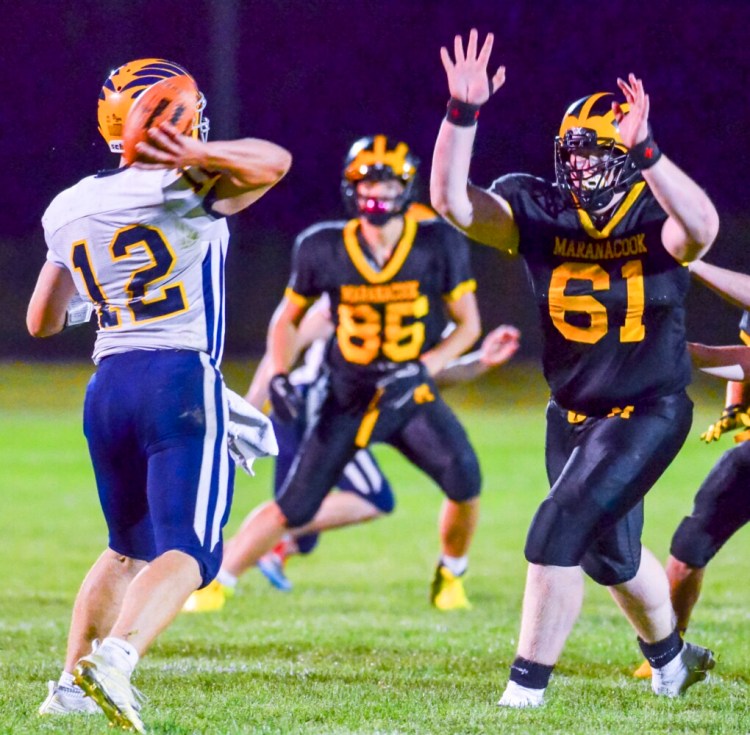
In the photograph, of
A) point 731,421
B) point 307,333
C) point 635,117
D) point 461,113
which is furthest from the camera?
A: point 307,333

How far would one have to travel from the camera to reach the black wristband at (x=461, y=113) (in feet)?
12.8

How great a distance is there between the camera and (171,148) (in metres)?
3.57

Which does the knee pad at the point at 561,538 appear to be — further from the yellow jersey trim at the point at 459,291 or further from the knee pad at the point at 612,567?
the yellow jersey trim at the point at 459,291

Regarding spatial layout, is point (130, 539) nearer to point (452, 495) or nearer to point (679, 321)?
point (679, 321)

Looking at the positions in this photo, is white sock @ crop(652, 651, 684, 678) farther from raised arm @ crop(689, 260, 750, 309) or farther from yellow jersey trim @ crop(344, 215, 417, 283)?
yellow jersey trim @ crop(344, 215, 417, 283)

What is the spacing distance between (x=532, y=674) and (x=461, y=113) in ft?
5.33

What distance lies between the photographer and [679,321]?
425 centimetres

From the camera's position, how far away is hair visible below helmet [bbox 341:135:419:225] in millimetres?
6574

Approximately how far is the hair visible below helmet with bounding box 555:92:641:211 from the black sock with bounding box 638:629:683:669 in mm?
1387

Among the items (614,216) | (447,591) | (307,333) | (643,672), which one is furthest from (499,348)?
(614,216)

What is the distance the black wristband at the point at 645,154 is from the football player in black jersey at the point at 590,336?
17 centimetres

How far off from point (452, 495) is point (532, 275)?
246 centimetres

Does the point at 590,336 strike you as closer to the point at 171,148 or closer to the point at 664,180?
the point at 664,180

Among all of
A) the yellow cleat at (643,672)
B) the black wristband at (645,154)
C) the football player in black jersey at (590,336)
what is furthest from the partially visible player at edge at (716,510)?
the black wristband at (645,154)
